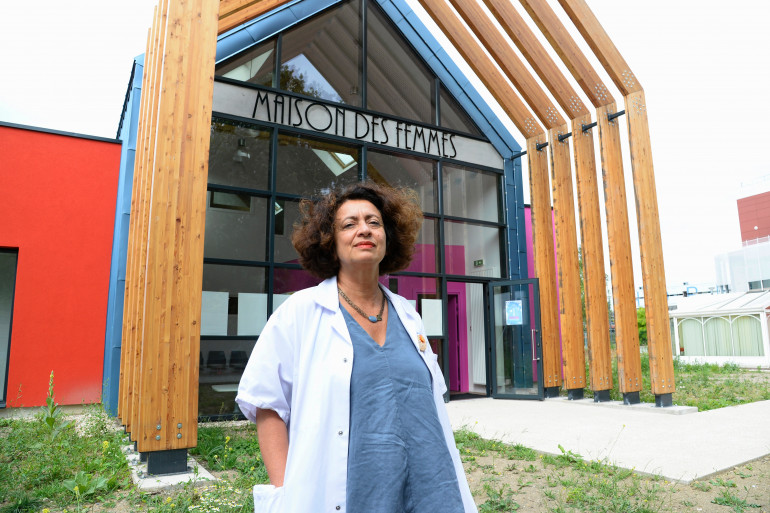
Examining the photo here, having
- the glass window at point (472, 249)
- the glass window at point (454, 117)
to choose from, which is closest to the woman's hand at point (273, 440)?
the glass window at point (472, 249)

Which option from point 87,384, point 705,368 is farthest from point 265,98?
point 705,368

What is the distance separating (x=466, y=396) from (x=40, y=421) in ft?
22.0

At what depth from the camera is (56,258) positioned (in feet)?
26.5

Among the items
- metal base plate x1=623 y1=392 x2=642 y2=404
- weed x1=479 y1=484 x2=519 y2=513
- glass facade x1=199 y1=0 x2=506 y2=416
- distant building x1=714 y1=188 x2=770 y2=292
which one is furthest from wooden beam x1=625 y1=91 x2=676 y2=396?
distant building x1=714 y1=188 x2=770 y2=292

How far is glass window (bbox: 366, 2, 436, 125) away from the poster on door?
12.2 ft

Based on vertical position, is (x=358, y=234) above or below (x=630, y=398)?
above

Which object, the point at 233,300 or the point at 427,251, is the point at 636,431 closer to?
the point at 427,251

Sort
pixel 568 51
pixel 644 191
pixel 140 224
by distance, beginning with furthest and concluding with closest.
→ pixel 568 51 < pixel 644 191 < pixel 140 224

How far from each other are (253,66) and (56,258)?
14.1 feet

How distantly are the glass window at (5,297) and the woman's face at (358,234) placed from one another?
8158 mm

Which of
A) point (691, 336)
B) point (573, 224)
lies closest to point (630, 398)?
point (573, 224)

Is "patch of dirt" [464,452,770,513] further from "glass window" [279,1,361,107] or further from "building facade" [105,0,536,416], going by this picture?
"glass window" [279,1,361,107]

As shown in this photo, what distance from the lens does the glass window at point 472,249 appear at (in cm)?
956

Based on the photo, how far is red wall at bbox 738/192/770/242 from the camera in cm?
5059
